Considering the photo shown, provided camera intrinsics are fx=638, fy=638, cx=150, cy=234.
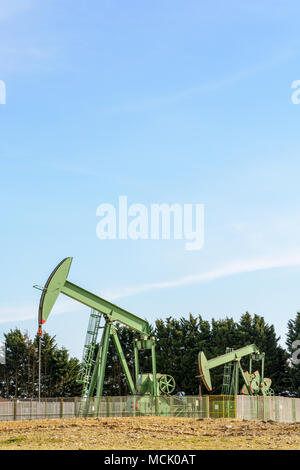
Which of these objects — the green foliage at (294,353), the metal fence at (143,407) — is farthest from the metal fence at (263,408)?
the green foliage at (294,353)

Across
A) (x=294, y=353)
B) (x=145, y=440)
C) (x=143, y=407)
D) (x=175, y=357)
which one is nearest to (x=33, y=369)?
(x=175, y=357)

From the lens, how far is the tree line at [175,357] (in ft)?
192

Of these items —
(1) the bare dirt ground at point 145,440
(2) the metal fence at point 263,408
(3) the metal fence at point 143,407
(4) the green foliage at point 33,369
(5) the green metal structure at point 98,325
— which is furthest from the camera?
(4) the green foliage at point 33,369

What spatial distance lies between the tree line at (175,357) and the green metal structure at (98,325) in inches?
806

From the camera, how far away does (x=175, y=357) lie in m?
59.8

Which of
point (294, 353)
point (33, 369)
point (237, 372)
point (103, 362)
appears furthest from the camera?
point (33, 369)

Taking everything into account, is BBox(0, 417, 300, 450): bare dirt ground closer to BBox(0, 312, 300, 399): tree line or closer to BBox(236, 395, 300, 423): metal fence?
BBox(236, 395, 300, 423): metal fence

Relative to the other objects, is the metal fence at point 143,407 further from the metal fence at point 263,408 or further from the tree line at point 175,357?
the tree line at point 175,357

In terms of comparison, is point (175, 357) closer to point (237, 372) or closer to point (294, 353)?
point (294, 353)

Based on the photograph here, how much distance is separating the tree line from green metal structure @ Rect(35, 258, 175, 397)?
20.5 meters

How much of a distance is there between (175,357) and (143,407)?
24477 millimetres

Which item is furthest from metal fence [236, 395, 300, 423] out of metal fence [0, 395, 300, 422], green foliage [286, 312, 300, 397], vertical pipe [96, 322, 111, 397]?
green foliage [286, 312, 300, 397]

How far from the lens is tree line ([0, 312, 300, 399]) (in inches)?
2308
